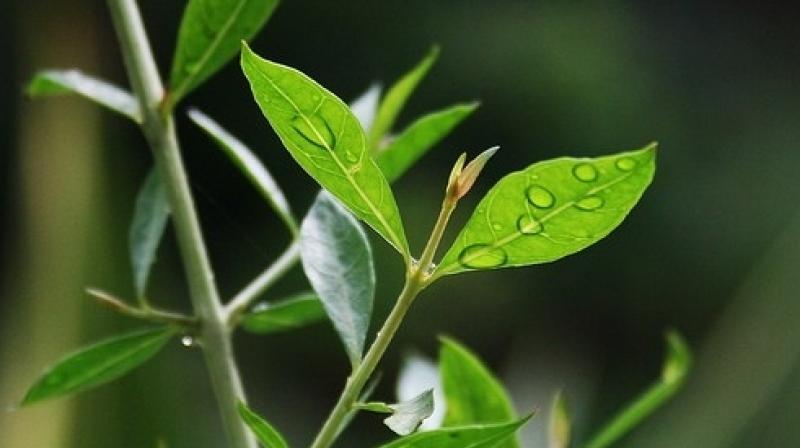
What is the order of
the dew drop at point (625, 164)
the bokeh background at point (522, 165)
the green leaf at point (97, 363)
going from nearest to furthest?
the dew drop at point (625, 164)
the green leaf at point (97, 363)
the bokeh background at point (522, 165)

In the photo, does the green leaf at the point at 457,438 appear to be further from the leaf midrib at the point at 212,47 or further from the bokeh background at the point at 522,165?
the bokeh background at the point at 522,165

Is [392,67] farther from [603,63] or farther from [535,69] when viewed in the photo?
[603,63]

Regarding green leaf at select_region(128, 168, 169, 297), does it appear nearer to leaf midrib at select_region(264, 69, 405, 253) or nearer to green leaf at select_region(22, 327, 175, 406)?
green leaf at select_region(22, 327, 175, 406)

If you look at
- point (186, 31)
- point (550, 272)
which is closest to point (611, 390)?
point (550, 272)

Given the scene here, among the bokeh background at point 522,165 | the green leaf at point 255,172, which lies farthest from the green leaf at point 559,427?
the bokeh background at point 522,165

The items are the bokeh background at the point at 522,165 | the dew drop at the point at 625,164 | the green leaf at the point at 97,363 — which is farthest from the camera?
the bokeh background at the point at 522,165

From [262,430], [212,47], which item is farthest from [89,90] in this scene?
[262,430]

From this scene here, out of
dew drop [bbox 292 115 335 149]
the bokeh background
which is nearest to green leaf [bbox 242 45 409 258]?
dew drop [bbox 292 115 335 149]
